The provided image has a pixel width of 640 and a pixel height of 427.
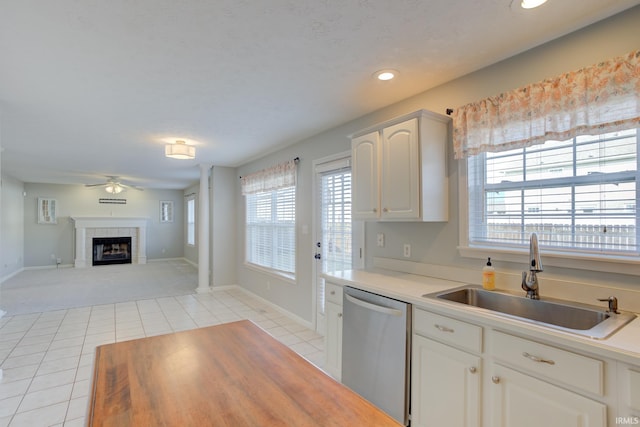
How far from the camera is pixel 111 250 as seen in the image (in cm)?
977

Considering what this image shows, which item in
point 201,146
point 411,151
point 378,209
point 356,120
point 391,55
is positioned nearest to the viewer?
point 391,55

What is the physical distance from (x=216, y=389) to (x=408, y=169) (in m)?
1.86

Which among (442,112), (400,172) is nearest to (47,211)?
(400,172)

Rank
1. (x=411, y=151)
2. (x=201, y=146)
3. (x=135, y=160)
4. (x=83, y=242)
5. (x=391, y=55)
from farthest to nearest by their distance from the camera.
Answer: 1. (x=83, y=242)
2. (x=135, y=160)
3. (x=201, y=146)
4. (x=411, y=151)
5. (x=391, y=55)

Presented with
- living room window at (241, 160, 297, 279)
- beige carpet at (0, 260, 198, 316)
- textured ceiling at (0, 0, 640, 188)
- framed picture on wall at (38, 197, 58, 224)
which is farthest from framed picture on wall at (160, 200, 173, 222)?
textured ceiling at (0, 0, 640, 188)

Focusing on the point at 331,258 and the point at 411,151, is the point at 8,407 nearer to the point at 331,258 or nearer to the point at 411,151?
the point at 331,258

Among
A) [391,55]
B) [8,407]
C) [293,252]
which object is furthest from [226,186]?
[391,55]

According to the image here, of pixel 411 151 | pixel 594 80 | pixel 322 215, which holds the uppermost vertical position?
pixel 594 80

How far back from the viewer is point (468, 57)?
82.4 inches

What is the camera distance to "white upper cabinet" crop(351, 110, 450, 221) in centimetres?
227

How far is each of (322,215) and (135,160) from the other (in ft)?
12.3

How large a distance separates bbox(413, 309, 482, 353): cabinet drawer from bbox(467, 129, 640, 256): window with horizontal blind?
735 mm

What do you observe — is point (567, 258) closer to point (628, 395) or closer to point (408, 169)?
point (628, 395)

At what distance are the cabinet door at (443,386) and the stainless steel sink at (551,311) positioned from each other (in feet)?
0.99
